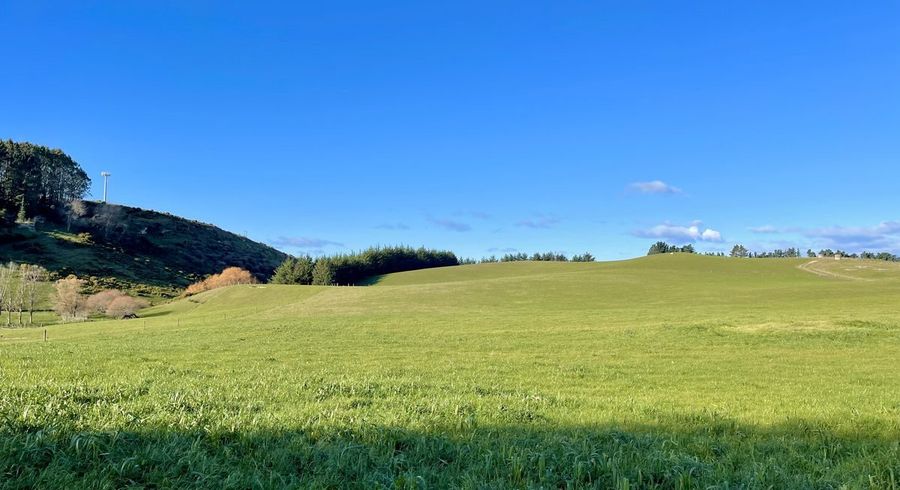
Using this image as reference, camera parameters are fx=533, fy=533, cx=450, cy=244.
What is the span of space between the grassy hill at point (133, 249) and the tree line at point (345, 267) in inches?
1085

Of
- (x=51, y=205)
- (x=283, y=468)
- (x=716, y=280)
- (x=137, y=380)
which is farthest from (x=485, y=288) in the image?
(x=51, y=205)

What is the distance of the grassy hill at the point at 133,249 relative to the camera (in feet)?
392

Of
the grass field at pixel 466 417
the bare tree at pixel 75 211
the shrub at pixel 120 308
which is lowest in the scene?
the shrub at pixel 120 308

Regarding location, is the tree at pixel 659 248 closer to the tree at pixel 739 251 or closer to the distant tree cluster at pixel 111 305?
the tree at pixel 739 251

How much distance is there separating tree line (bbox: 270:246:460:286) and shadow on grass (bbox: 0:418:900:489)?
104 m

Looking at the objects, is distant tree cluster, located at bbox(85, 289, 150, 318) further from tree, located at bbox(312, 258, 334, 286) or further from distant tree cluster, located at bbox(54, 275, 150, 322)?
tree, located at bbox(312, 258, 334, 286)

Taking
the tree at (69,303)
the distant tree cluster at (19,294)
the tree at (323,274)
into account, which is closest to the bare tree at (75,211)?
the distant tree cluster at (19,294)

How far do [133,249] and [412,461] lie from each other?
168834mm

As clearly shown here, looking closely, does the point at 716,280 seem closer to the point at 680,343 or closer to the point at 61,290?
the point at 680,343

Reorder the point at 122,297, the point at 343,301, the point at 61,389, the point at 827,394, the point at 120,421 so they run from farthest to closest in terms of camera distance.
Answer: the point at 122,297
the point at 343,301
the point at 827,394
the point at 61,389
the point at 120,421

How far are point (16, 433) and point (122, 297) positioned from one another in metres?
92.0

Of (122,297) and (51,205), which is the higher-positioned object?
(51,205)

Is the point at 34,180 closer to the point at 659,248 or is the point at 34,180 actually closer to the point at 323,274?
the point at 323,274

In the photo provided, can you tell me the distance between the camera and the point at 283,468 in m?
5.36
